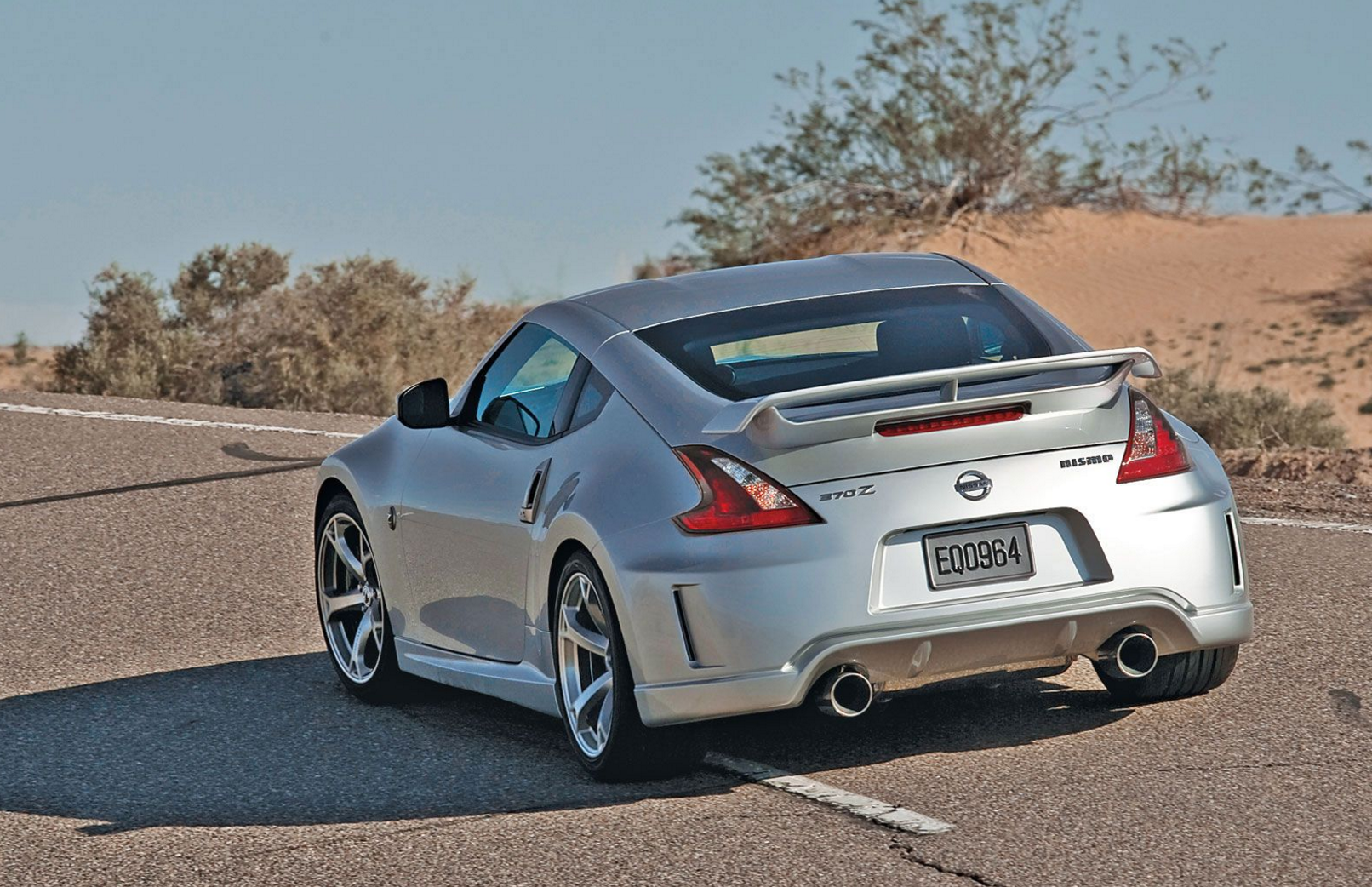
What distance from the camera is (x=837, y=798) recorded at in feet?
18.7

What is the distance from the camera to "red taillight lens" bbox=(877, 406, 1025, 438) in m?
5.66

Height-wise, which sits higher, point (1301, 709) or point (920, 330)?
point (920, 330)

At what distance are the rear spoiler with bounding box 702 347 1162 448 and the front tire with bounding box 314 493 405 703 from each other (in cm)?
244

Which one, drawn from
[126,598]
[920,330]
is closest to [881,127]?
[126,598]

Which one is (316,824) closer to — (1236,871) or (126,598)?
(1236,871)

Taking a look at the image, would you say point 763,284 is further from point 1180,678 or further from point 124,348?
point 124,348

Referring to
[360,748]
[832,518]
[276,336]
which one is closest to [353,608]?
[360,748]

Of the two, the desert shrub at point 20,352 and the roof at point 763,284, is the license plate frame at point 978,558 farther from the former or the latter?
the desert shrub at point 20,352

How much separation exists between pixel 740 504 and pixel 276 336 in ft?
63.1

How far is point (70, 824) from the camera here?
596 centimetres

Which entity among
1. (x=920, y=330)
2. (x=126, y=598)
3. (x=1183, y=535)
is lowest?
(x=126, y=598)

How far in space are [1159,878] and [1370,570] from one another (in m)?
5.05

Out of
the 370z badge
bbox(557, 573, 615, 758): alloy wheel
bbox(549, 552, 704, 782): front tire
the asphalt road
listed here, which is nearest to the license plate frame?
the 370z badge

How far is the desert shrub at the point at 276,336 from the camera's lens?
2212cm
